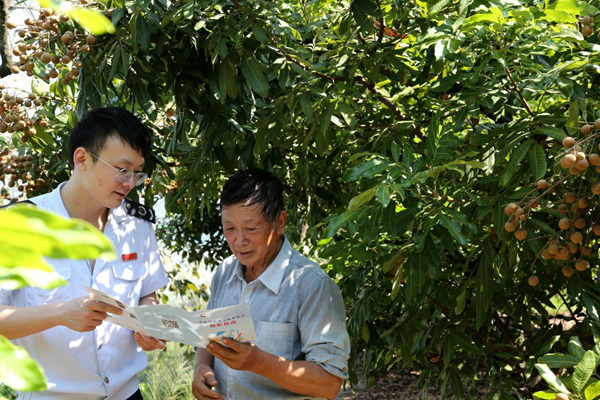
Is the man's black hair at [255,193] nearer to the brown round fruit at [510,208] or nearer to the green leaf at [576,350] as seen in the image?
the brown round fruit at [510,208]

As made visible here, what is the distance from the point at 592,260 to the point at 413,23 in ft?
4.24

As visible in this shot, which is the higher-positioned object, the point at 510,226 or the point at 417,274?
the point at 510,226

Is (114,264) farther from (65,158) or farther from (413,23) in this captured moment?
(413,23)

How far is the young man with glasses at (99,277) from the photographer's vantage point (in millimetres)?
2096

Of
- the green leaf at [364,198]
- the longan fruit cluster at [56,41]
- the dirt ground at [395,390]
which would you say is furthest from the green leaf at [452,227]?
the dirt ground at [395,390]

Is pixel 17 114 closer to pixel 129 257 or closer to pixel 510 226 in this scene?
pixel 129 257

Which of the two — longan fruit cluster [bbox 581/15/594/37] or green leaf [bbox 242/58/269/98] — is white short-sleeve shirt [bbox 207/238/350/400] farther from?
longan fruit cluster [bbox 581/15/594/37]

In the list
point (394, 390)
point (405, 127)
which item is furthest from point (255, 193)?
point (394, 390)

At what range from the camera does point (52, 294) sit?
6.94 feet

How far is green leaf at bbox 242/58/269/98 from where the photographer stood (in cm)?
287

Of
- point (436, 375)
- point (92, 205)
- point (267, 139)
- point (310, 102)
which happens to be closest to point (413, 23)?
point (310, 102)

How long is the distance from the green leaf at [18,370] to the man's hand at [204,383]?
6.48ft

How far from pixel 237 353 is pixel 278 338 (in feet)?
0.80

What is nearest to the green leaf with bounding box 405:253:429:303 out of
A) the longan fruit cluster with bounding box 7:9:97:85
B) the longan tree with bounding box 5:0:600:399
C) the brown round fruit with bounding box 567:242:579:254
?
the longan tree with bounding box 5:0:600:399
